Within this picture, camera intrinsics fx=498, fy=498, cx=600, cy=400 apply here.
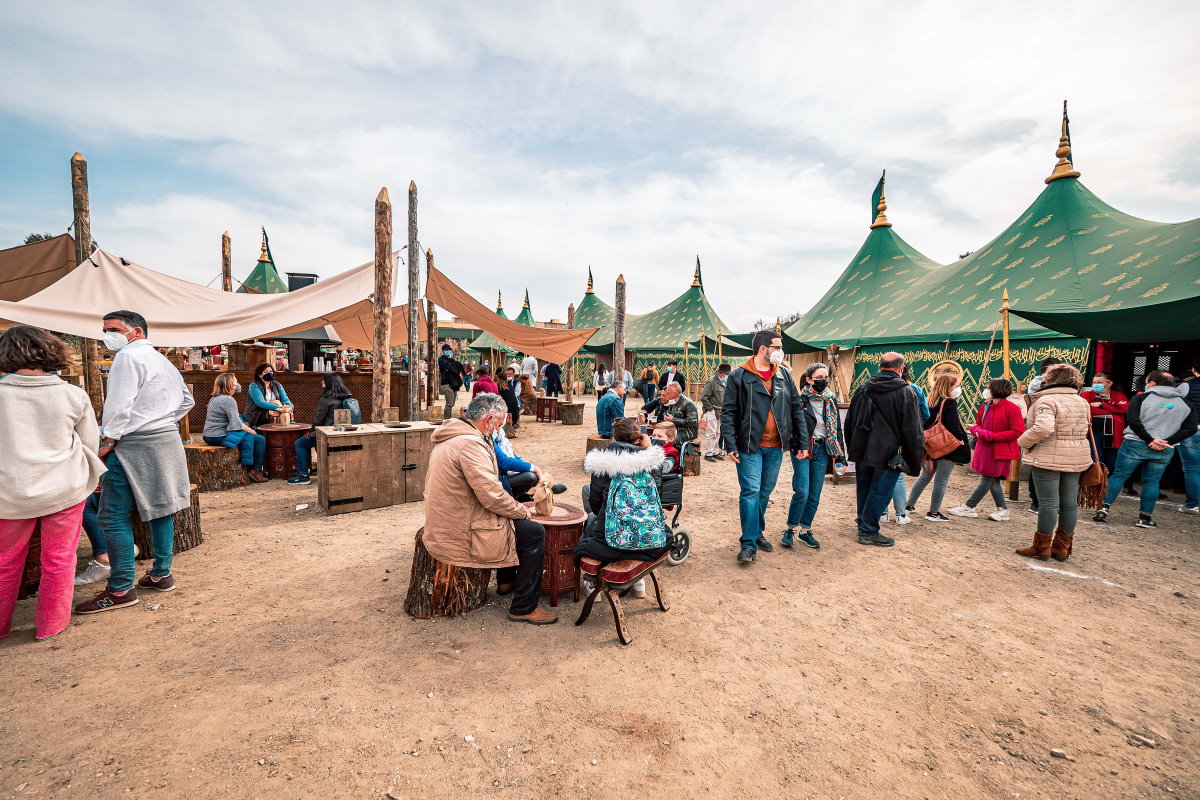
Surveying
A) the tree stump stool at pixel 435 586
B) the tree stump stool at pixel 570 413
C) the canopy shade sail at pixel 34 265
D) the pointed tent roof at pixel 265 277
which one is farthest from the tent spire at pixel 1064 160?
the pointed tent roof at pixel 265 277

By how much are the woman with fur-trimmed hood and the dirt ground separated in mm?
540

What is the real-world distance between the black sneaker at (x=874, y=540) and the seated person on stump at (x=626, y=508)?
279 cm

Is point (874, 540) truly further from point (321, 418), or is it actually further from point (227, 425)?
point (227, 425)

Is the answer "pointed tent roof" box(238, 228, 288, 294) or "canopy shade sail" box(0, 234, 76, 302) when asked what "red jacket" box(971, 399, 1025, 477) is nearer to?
"canopy shade sail" box(0, 234, 76, 302)

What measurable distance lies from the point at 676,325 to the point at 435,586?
20.6m

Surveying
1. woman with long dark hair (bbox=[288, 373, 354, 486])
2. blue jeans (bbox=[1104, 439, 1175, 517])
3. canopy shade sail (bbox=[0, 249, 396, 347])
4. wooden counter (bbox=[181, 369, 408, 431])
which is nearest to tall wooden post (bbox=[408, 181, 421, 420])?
canopy shade sail (bbox=[0, 249, 396, 347])

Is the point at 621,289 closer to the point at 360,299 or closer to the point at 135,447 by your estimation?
the point at 360,299

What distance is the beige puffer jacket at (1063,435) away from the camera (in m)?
4.09

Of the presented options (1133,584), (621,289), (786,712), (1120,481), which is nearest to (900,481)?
(1133,584)

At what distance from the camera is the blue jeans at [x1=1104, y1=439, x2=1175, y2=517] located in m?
5.32

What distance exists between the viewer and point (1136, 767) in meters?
2.13

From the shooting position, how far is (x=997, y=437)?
509 cm

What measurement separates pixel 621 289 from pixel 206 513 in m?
11.0

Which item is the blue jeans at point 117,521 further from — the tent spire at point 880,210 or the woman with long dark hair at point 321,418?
the tent spire at point 880,210
